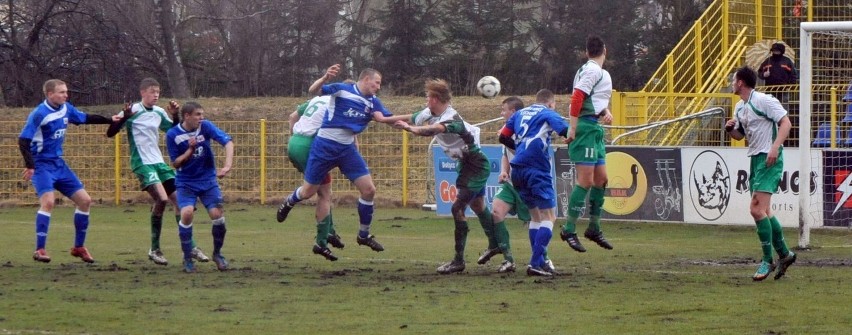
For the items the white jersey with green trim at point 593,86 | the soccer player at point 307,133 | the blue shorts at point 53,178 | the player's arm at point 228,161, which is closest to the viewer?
the player's arm at point 228,161

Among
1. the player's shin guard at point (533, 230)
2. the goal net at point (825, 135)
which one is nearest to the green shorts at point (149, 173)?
the player's shin guard at point (533, 230)

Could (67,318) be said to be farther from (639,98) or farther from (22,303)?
(639,98)

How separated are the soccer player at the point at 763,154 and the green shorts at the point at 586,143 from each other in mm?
1436

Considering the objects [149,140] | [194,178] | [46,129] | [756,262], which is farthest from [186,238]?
[756,262]

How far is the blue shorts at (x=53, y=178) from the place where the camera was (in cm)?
1233

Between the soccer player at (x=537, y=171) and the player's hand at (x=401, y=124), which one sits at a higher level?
the player's hand at (x=401, y=124)

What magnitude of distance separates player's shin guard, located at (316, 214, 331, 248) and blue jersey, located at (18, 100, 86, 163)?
2717 mm

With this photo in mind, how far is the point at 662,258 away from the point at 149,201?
14969 millimetres

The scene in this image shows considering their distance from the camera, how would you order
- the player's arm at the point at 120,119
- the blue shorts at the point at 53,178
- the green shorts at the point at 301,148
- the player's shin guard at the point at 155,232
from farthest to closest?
the green shorts at the point at 301,148, the player's shin guard at the point at 155,232, the player's arm at the point at 120,119, the blue shorts at the point at 53,178

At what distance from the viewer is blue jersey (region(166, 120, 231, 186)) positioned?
11633mm

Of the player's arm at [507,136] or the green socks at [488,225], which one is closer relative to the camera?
the player's arm at [507,136]

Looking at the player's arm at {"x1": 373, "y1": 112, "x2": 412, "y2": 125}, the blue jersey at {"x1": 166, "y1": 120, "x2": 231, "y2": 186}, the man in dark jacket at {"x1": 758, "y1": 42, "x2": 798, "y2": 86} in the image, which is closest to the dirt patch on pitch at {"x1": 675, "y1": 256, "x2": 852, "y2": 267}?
the player's arm at {"x1": 373, "y1": 112, "x2": 412, "y2": 125}

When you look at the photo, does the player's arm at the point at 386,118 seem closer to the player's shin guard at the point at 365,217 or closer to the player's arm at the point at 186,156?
the player's shin guard at the point at 365,217

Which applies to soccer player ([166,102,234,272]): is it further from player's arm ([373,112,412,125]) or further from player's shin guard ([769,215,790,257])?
player's shin guard ([769,215,790,257])
